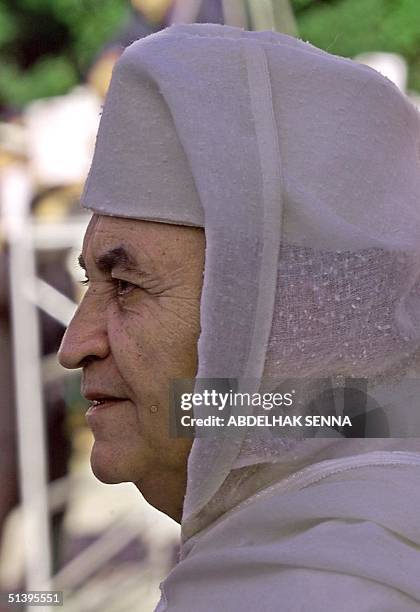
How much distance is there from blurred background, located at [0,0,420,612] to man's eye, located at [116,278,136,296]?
1771mm

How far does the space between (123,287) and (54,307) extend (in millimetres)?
2058

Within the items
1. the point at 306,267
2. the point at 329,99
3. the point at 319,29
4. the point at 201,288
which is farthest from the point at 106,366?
the point at 319,29

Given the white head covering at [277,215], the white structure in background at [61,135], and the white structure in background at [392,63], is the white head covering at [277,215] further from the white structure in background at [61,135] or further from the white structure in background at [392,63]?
the white structure in background at [61,135]

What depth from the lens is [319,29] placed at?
2824 mm

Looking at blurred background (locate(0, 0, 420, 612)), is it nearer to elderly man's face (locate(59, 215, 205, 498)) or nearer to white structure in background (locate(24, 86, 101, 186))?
white structure in background (locate(24, 86, 101, 186))

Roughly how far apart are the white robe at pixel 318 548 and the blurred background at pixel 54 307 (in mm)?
2074

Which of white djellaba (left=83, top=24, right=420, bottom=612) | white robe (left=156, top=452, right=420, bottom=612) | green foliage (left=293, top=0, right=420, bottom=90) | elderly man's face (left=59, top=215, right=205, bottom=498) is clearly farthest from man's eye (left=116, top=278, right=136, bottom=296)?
green foliage (left=293, top=0, right=420, bottom=90)

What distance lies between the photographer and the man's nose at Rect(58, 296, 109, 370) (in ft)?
5.57

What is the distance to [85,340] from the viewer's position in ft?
5.61

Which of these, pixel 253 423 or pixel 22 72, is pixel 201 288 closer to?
pixel 253 423

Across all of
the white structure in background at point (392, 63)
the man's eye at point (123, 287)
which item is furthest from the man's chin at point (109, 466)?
the white structure in background at point (392, 63)

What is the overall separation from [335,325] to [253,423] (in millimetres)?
191

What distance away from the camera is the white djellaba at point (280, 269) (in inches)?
61.6

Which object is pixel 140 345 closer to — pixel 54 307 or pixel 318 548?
pixel 318 548
